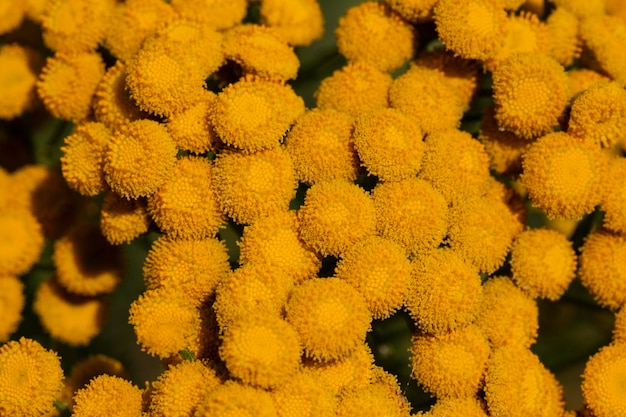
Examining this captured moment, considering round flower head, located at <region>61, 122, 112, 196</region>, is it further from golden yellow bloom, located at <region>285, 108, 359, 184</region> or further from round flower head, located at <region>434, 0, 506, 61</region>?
round flower head, located at <region>434, 0, 506, 61</region>

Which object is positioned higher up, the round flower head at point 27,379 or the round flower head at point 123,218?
the round flower head at point 123,218

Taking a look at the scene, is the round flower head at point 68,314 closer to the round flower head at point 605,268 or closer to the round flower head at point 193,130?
the round flower head at point 193,130

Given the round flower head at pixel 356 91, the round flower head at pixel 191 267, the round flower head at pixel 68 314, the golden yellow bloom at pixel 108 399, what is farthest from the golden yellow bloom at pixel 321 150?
the round flower head at pixel 68 314

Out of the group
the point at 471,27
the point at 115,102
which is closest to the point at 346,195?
the point at 471,27

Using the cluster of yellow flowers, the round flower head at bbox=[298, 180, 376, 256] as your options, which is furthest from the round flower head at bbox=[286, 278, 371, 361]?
the round flower head at bbox=[298, 180, 376, 256]

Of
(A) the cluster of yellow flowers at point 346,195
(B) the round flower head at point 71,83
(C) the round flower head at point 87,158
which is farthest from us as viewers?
(B) the round flower head at point 71,83

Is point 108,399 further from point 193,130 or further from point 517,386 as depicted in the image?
point 517,386

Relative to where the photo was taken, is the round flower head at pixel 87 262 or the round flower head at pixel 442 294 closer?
the round flower head at pixel 442 294
